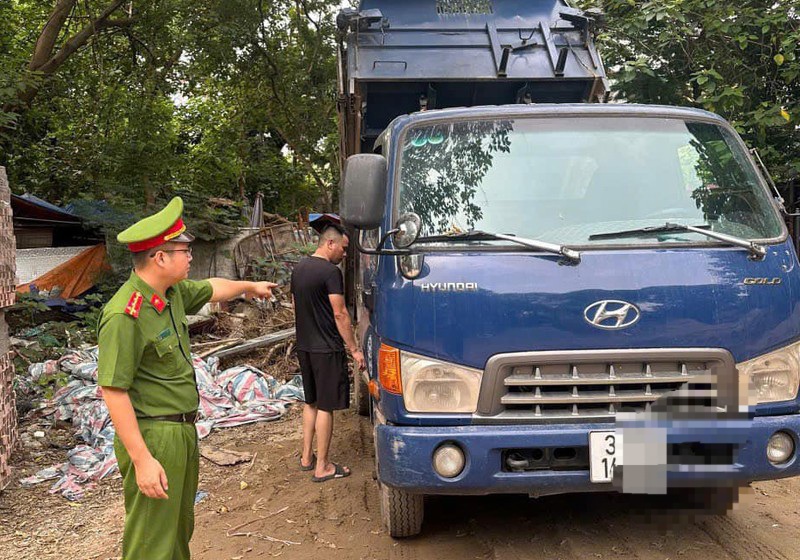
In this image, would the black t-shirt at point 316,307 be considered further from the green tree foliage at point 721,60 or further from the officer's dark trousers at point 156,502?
the green tree foliage at point 721,60

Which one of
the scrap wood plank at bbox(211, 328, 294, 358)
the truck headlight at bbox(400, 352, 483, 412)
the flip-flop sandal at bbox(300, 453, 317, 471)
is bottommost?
the flip-flop sandal at bbox(300, 453, 317, 471)

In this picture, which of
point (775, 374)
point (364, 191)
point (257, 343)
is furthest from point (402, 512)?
point (257, 343)

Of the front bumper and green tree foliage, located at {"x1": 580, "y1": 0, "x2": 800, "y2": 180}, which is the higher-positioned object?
green tree foliage, located at {"x1": 580, "y1": 0, "x2": 800, "y2": 180}

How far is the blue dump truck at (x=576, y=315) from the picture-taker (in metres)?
3.01

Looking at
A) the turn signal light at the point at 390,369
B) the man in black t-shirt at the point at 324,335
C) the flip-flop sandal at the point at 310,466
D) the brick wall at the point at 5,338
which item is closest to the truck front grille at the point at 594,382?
the turn signal light at the point at 390,369

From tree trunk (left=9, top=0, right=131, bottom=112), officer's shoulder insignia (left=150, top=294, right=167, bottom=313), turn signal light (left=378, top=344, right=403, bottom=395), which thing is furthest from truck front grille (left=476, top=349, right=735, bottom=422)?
tree trunk (left=9, top=0, right=131, bottom=112)

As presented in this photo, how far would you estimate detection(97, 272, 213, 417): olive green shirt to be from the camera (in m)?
2.62

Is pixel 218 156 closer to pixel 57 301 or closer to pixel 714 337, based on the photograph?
pixel 57 301

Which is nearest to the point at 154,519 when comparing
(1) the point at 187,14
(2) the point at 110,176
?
(2) the point at 110,176

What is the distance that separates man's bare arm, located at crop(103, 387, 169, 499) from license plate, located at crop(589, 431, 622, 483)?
5.71ft

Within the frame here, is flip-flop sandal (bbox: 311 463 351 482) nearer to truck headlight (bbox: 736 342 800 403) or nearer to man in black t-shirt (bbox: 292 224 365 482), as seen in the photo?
man in black t-shirt (bbox: 292 224 365 482)

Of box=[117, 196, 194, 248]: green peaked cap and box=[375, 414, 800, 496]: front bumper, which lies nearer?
box=[117, 196, 194, 248]: green peaked cap

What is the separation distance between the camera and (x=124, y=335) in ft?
8.69

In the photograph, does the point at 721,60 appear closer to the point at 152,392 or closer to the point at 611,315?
the point at 611,315
